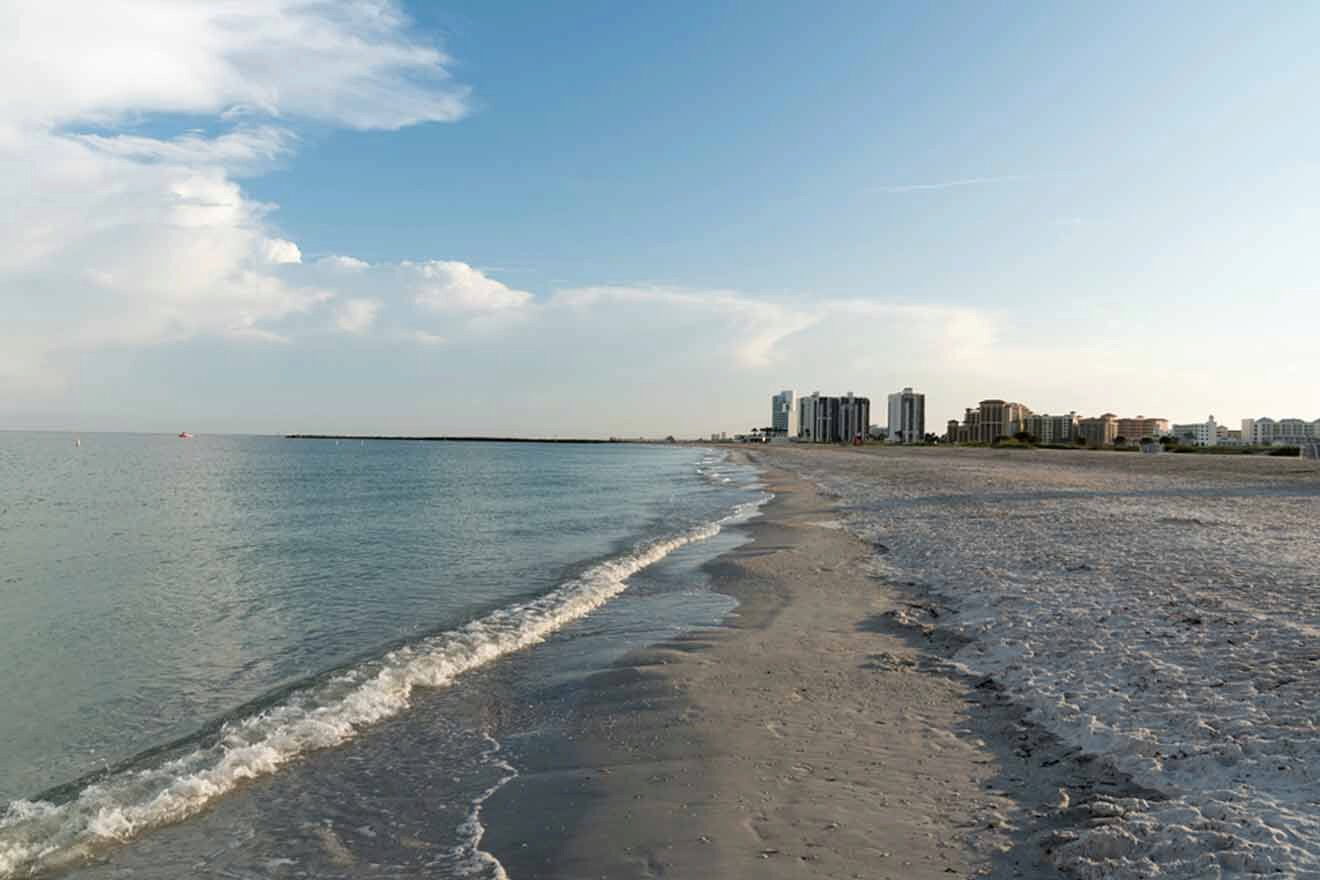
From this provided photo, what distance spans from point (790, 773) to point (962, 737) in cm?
181

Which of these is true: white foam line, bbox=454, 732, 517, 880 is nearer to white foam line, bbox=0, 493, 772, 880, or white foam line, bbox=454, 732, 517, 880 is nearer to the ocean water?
the ocean water

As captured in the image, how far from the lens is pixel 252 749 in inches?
281

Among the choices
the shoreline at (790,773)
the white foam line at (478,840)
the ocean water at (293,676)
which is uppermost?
the shoreline at (790,773)

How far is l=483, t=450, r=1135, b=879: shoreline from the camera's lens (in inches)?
191

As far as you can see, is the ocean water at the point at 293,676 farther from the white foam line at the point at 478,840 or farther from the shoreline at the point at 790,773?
the shoreline at the point at 790,773

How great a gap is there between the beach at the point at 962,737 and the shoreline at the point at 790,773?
3cm

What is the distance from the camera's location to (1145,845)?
453 centimetres

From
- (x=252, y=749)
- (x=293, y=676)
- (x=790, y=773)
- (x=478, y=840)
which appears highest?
(x=790, y=773)

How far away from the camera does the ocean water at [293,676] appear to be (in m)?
5.67

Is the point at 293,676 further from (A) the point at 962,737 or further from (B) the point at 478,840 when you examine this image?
(A) the point at 962,737

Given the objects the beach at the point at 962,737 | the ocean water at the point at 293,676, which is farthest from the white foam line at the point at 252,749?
the beach at the point at 962,737

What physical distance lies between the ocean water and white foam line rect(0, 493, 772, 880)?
0.08 feet

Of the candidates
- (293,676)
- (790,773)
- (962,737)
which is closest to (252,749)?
(293,676)

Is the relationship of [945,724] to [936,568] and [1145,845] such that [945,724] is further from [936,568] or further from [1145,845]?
[936,568]
